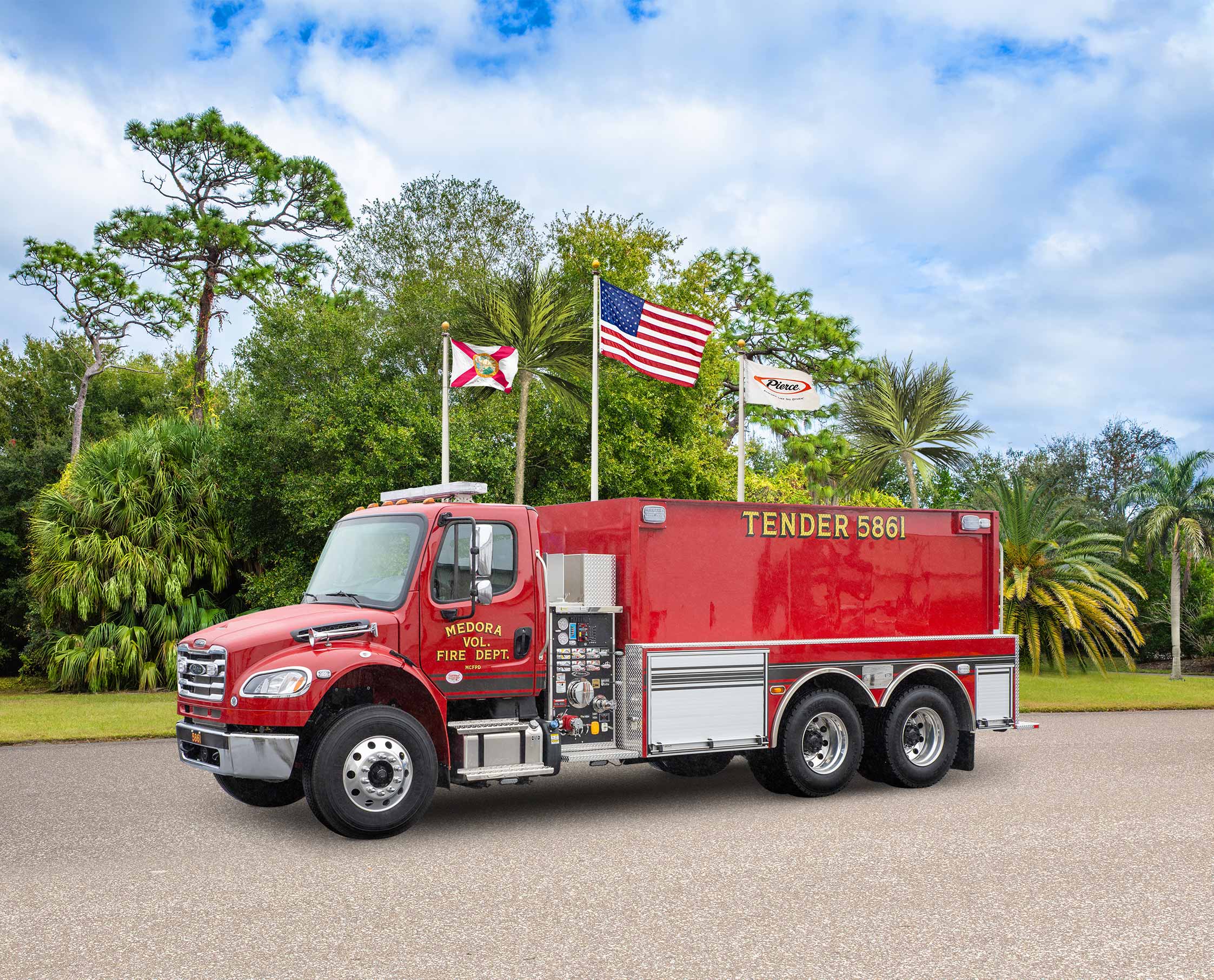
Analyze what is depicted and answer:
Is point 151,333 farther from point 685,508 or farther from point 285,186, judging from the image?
point 685,508

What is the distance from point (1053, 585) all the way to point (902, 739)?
18.0 metres

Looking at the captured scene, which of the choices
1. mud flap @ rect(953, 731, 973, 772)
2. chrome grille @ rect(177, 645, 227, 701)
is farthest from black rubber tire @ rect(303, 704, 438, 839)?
mud flap @ rect(953, 731, 973, 772)

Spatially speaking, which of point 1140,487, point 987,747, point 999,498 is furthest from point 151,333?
point 987,747

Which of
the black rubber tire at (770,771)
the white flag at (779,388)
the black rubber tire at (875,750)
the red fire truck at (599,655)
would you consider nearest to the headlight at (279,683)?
the red fire truck at (599,655)

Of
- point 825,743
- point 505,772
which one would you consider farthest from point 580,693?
point 825,743

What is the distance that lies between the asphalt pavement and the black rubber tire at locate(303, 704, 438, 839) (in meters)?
0.18

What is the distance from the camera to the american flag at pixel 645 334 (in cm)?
1709

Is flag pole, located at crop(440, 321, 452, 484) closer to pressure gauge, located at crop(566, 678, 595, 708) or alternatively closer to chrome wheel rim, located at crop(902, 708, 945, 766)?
pressure gauge, located at crop(566, 678, 595, 708)

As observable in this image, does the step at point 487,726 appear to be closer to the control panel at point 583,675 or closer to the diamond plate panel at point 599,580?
the control panel at point 583,675

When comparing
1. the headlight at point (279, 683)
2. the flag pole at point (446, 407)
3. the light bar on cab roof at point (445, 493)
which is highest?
the flag pole at point (446, 407)

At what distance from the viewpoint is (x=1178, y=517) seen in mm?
29062

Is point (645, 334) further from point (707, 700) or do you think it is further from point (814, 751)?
point (707, 700)

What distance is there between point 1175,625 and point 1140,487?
3.88 m

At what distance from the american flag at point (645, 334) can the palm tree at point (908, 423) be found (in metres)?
10.6
